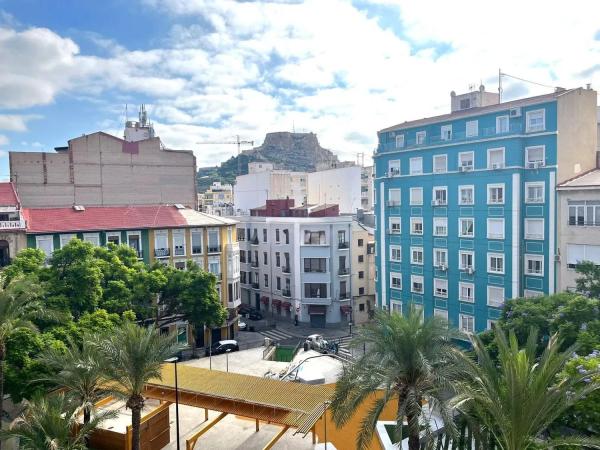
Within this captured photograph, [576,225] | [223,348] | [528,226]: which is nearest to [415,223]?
[528,226]

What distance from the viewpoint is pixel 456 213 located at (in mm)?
43156

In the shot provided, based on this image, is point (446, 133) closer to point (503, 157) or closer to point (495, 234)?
point (503, 157)

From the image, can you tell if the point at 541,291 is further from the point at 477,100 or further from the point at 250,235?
the point at 250,235

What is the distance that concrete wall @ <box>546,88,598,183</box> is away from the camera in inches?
1490

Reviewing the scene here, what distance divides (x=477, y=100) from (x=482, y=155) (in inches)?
378

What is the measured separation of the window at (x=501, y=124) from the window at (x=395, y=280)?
16.1 metres

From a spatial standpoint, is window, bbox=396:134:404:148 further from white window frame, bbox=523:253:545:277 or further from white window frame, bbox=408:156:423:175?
white window frame, bbox=523:253:545:277

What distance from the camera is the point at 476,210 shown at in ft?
137

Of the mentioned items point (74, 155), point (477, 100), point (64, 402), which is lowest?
point (64, 402)

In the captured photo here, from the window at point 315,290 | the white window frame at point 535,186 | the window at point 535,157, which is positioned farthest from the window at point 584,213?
the window at point 315,290

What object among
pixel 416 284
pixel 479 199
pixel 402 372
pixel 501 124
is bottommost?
pixel 416 284

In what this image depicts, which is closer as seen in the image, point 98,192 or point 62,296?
point 62,296

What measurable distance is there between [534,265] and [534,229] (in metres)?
2.76

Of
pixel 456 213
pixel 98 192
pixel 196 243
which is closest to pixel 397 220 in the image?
pixel 456 213
